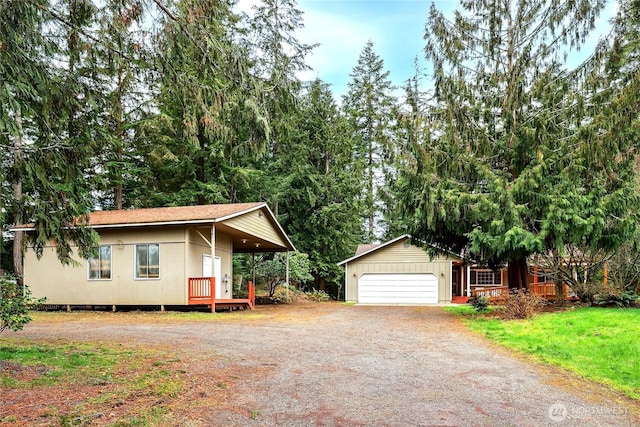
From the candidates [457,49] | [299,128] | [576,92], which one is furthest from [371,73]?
[576,92]

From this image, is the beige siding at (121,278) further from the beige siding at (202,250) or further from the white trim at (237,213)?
the white trim at (237,213)

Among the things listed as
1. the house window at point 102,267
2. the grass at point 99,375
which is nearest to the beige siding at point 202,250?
the house window at point 102,267

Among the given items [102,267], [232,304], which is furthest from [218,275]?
[102,267]

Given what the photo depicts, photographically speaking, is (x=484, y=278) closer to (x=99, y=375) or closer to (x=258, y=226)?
(x=258, y=226)

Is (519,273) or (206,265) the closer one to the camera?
(519,273)

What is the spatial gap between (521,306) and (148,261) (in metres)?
10.9

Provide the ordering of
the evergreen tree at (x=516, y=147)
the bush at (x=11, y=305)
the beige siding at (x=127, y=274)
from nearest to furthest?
1. the bush at (x=11, y=305)
2. the evergreen tree at (x=516, y=147)
3. the beige siding at (x=127, y=274)

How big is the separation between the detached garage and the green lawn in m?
10.1

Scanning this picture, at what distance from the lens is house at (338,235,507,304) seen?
71.4 feet

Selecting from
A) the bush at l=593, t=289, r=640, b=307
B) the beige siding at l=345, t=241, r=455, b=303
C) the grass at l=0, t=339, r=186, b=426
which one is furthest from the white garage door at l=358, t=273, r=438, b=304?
the grass at l=0, t=339, r=186, b=426

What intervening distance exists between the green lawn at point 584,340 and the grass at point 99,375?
4.59 meters

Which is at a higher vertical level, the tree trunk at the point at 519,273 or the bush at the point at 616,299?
the tree trunk at the point at 519,273

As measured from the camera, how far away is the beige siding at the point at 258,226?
50.8ft
